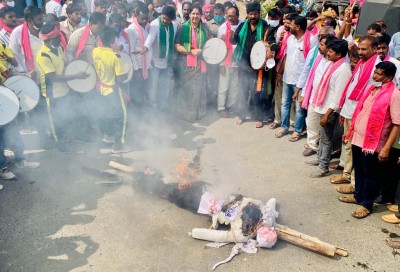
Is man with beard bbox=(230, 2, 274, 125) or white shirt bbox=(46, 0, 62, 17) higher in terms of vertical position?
white shirt bbox=(46, 0, 62, 17)

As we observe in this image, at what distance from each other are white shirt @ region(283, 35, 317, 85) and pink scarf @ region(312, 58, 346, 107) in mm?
1173

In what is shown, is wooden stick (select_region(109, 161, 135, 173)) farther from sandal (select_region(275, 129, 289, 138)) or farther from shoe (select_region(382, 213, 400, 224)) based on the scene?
shoe (select_region(382, 213, 400, 224))

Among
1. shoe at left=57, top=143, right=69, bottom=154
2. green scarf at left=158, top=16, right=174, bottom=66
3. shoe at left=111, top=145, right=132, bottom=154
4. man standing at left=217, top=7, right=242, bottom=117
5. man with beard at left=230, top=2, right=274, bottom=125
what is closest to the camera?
shoe at left=57, top=143, right=69, bottom=154

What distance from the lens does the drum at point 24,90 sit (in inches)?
220

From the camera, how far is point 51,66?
5832mm

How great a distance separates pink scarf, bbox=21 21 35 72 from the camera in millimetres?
6328

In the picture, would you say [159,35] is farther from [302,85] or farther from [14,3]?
[14,3]

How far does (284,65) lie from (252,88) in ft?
3.04

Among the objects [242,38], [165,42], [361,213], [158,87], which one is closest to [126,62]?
[165,42]

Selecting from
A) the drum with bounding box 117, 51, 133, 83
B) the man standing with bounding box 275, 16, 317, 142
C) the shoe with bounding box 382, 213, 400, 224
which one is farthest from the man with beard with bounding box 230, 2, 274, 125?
the shoe with bounding box 382, 213, 400, 224

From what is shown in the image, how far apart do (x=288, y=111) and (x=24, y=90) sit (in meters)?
4.76

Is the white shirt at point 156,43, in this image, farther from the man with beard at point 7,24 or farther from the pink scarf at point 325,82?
the pink scarf at point 325,82

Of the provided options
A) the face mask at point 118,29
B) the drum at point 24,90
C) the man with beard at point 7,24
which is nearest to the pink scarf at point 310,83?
the face mask at point 118,29

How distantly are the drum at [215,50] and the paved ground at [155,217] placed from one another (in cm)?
200
